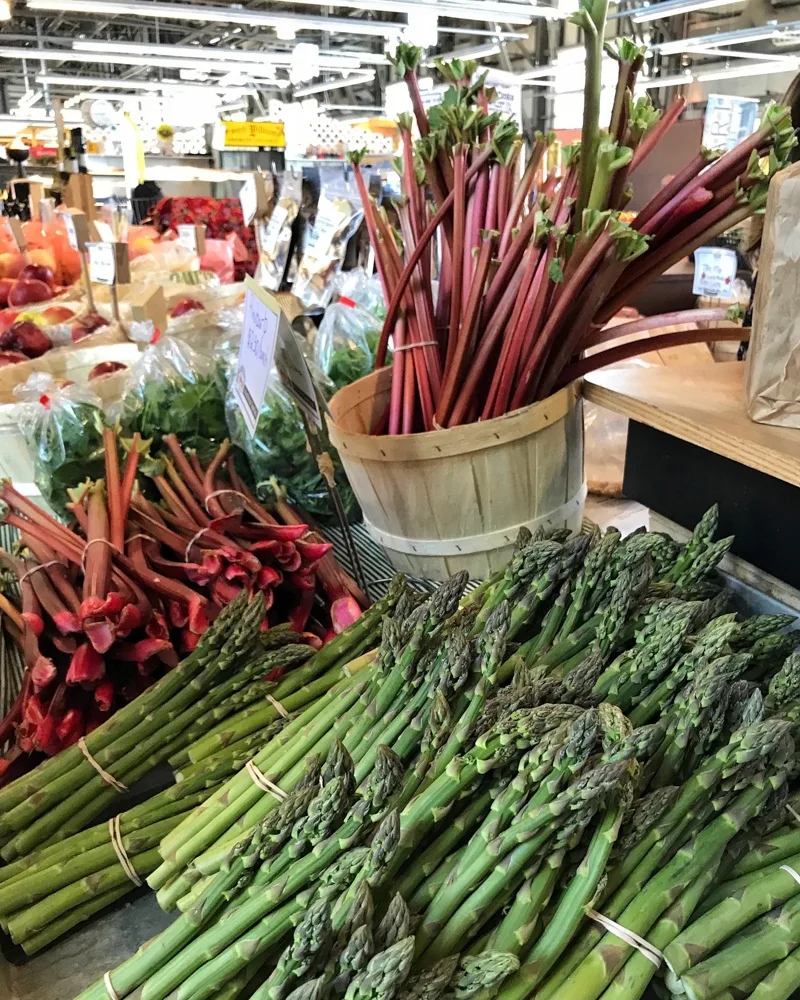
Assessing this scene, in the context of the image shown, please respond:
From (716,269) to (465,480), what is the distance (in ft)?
6.86

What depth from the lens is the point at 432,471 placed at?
1269 millimetres

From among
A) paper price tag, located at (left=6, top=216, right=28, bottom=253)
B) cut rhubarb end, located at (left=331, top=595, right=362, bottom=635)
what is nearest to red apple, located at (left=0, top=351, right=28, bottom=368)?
cut rhubarb end, located at (left=331, top=595, right=362, bottom=635)

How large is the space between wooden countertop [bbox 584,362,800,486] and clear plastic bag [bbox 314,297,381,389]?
2.59 feet

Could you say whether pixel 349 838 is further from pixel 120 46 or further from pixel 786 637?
pixel 120 46

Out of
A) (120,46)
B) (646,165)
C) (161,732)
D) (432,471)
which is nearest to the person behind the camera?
(161,732)

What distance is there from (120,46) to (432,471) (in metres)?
9.76

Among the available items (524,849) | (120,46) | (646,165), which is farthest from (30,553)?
(120,46)

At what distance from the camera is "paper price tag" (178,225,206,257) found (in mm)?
4164

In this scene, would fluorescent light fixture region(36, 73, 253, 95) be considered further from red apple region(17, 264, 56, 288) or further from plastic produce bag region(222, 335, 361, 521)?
plastic produce bag region(222, 335, 361, 521)

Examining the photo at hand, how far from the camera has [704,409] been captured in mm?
1136

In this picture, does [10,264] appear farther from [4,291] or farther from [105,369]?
[105,369]

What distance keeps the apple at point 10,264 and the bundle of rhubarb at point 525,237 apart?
3089 millimetres

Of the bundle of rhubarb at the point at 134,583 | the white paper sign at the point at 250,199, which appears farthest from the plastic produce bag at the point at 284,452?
the white paper sign at the point at 250,199

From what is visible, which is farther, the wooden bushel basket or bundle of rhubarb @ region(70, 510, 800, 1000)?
the wooden bushel basket
